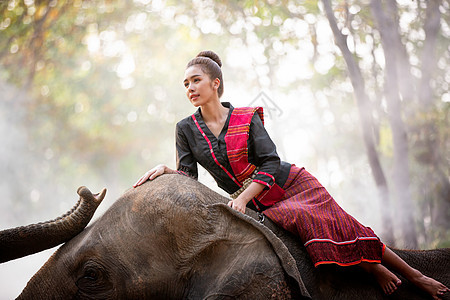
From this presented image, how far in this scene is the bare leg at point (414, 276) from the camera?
2.33m

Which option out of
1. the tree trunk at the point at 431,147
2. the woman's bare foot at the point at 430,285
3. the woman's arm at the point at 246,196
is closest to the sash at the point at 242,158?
the woman's arm at the point at 246,196

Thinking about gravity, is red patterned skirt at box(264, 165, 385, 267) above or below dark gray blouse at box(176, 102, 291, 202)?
below

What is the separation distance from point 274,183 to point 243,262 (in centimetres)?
59

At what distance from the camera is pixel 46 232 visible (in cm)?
212

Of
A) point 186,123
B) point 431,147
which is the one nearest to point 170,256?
point 186,123

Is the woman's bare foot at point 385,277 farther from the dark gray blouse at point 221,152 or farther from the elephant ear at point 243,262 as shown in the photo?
the dark gray blouse at point 221,152

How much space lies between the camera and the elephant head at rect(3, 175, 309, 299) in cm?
197

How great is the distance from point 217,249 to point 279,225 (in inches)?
16.3

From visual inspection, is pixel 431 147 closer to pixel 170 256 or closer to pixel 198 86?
pixel 198 86

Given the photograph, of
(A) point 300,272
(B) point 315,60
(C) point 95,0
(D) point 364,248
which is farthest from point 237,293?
(C) point 95,0

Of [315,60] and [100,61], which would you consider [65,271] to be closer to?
[315,60]

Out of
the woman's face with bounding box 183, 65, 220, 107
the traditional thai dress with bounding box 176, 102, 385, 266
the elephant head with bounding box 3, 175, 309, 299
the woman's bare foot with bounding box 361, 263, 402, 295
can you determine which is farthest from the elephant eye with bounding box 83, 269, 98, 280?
the woman's bare foot with bounding box 361, 263, 402, 295

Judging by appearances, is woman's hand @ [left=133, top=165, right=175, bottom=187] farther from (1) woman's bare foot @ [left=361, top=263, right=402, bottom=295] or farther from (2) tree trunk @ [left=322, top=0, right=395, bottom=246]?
(2) tree trunk @ [left=322, top=0, right=395, bottom=246]

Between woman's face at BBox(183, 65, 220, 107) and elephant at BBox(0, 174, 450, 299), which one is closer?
elephant at BBox(0, 174, 450, 299)
